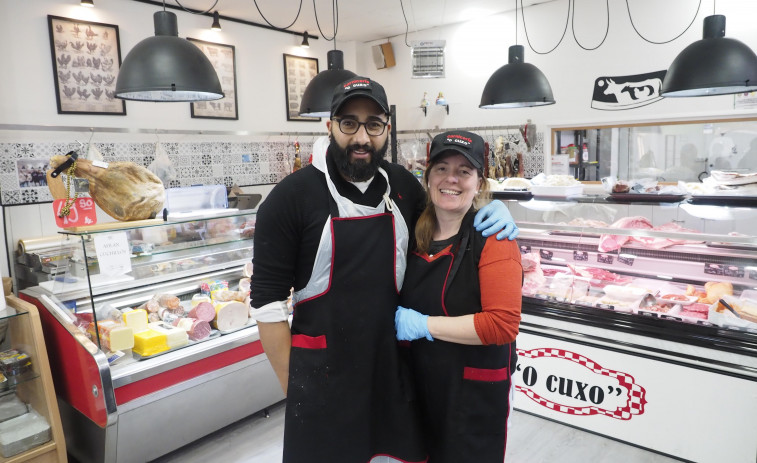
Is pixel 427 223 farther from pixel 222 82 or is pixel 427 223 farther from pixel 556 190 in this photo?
pixel 222 82

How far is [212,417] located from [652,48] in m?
5.57

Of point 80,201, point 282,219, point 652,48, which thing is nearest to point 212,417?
point 80,201

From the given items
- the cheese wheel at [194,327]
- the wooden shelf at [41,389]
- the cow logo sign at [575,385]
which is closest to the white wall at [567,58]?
the cow logo sign at [575,385]

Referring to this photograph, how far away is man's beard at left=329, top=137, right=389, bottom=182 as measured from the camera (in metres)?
1.75

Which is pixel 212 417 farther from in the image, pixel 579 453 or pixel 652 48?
pixel 652 48

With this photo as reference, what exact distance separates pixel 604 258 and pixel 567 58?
3.39 meters

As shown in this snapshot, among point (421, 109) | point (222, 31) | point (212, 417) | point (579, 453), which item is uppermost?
point (222, 31)

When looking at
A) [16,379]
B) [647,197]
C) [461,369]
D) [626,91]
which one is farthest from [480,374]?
[626,91]

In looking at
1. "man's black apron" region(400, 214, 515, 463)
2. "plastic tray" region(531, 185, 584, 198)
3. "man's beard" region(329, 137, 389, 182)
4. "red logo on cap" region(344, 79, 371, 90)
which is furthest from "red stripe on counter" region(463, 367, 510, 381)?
"plastic tray" region(531, 185, 584, 198)

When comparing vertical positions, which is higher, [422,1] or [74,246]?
[422,1]

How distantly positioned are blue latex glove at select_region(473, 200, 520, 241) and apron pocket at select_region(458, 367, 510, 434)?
1.67ft

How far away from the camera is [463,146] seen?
182 cm

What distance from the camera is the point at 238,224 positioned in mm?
3551

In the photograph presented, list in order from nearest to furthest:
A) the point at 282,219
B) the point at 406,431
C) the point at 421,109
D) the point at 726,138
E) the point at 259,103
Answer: the point at 282,219, the point at 406,431, the point at 726,138, the point at 259,103, the point at 421,109
